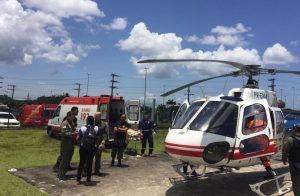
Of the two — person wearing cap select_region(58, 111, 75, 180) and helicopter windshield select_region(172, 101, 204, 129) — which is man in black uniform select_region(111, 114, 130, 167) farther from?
helicopter windshield select_region(172, 101, 204, 129)

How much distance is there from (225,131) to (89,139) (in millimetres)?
3479

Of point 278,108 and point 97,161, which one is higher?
point 278,108

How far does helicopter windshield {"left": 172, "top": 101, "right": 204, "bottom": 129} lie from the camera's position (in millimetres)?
10102

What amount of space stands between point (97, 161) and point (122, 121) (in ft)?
7.85

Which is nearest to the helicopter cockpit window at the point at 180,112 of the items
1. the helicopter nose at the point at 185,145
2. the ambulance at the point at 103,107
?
the helicopter nose at the point at 185,145

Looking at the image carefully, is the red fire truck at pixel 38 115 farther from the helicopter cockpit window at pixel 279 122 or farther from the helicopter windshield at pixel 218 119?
the helicopter windshield at pixel 218 119

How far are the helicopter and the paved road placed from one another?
3.38 feet

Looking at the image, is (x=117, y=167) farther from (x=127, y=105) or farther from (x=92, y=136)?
(x=127, y=105)

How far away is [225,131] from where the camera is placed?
9.70 meters

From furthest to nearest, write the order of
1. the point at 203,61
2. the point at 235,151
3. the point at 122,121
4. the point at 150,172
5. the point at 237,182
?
1. the point at 122,121
2. the point at 150,172
3. the point at 237,182
4. the point at 203,61
5. the point at 235,151

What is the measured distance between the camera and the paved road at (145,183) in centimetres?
1031

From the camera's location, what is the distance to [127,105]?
2209 centimetres

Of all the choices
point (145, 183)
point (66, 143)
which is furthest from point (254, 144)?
point (66, 143)

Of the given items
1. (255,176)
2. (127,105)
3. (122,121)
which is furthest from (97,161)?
(127,105)
